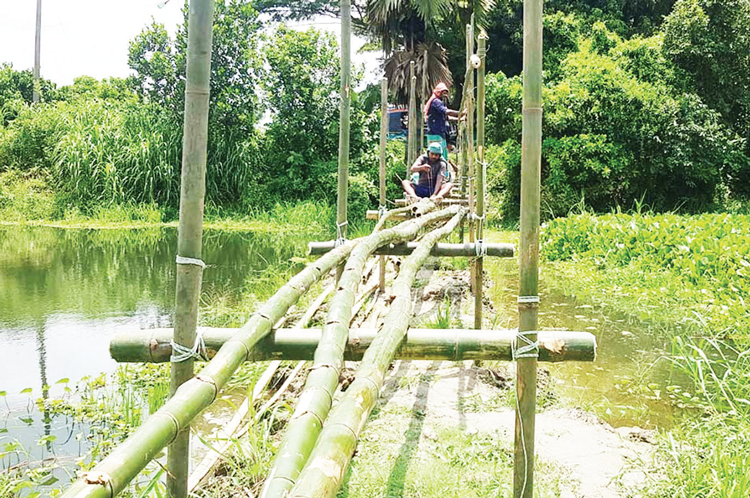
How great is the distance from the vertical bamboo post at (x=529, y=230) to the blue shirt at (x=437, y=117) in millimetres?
5756

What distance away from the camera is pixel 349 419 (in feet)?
5.29

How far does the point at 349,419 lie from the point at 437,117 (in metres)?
6.59

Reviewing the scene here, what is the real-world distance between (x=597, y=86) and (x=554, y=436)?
10.7 meters

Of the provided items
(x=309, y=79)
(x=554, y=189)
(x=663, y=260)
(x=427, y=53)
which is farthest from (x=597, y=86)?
(x=309, y=79)

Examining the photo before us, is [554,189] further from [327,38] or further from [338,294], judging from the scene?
[338,294]

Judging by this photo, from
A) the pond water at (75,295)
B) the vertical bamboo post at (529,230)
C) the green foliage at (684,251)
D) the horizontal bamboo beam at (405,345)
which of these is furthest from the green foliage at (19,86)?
the vertical bamboo post at (529,230)

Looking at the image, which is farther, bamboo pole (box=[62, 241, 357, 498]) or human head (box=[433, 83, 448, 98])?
human head (box=[433, 83, 448, 98])

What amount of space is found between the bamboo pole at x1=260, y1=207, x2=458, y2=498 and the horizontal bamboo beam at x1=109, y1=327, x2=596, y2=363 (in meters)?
0.14

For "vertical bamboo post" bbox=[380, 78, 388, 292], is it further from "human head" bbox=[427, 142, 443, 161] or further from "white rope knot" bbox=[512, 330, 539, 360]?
"white rope knot" bbox=[512, 330, 539, 360]

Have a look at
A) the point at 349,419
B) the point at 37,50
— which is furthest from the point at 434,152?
the point at 37,50

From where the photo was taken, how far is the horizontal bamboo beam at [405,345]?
2.34 meters

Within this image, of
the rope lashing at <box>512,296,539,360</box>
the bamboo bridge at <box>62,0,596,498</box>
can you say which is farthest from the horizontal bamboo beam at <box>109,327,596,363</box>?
the rope lashing at <box>512,296,539,360</box>

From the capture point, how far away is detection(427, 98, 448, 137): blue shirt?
7770 mm

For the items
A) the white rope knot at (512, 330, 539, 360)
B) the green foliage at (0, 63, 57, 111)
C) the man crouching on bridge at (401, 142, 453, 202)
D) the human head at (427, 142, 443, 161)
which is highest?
the green foliage at (0, 63, 57, 111)
